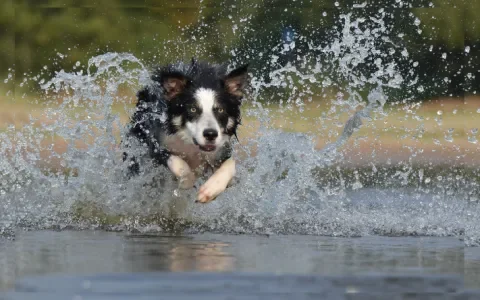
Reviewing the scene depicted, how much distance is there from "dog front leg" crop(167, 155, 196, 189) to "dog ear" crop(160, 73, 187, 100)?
1.70 ft

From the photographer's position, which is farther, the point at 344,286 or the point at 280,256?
the point at 280,256

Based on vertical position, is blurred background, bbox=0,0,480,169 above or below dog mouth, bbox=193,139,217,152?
above

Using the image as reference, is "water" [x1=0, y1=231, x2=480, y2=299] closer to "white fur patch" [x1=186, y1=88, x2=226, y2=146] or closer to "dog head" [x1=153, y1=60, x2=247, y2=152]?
"white fur patch" [x1=186, y1=88, x2=226, y2=146]

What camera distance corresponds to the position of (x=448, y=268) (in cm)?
658

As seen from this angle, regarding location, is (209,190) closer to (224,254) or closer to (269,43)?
(224,254)

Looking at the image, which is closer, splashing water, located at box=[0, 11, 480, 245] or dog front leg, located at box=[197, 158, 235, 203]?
dog front leg, located at box=[197, 158, 235, 203]

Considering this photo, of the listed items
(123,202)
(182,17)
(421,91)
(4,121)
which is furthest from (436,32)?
(123,202)

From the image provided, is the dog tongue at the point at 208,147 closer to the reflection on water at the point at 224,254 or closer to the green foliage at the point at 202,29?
the reflection on water at the point at 224,254

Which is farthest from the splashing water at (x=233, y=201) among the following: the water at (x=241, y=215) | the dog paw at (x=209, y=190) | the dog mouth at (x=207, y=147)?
the dog mouth at (x=207, y=147)

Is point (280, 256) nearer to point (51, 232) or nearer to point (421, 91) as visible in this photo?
point (51, 232)

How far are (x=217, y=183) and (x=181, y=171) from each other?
1.66 feet

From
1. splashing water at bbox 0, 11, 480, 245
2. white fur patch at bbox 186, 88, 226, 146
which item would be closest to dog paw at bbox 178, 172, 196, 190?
splashing water at bbox 0, 11, 480, 245

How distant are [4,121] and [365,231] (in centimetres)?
1312

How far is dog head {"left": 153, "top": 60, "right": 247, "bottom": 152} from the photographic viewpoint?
8570mm
